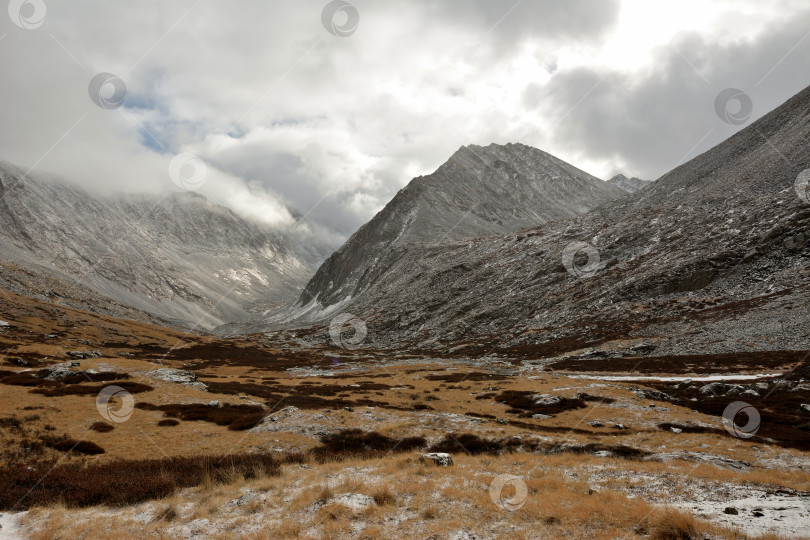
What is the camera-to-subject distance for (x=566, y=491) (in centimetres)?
1426

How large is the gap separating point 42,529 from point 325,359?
81089 mm

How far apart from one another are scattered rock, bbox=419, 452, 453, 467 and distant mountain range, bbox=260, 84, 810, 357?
2061 inches

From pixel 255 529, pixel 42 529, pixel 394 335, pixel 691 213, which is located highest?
pixel 691 213

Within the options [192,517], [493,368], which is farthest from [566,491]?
[493,368]

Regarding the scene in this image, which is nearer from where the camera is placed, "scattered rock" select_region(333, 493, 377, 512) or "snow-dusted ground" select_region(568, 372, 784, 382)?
"scattered rock" select_region(333, 493, 377, 512)

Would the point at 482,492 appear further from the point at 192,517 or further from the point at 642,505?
the point at 192,517

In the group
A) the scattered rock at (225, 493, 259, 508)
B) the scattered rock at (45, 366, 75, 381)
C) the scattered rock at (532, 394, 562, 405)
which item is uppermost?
the scattered rock at (45, 366, 75, 381)

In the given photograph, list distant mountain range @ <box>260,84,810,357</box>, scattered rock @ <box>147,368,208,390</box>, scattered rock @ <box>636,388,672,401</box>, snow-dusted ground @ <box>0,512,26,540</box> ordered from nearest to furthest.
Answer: snow-dusted ground @ <box>0,512,26,540</box> → scattered rock @ <box>636,388,672,401</box> → scattered rock @ <box>147,368,208,390</box> → distant mountain range @ <box>260,84,810,357</box>

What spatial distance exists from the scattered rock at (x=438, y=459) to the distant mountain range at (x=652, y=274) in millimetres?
52349

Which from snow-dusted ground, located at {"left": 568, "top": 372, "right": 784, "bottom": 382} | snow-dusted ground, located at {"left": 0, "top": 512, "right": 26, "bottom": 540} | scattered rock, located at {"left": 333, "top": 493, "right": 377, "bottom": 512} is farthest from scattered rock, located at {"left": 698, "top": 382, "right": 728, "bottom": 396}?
snow-dusted ground, located at {"left": 0, "top": 512, "right": 26, "bottom": 540}

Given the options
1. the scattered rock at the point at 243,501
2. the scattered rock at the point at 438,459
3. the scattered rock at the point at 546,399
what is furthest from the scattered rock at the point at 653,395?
the scattered rock at the point at 243,501

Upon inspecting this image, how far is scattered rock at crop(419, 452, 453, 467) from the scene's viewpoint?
1873 cm

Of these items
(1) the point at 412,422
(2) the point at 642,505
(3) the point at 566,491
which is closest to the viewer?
(2) the point at 642,505

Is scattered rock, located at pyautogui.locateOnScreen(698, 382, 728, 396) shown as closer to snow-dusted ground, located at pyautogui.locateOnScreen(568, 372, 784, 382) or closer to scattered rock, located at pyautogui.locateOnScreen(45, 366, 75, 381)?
snow-dusted ground, located at pyautogui.locateOnScreen(568, 372, 784, 382)
